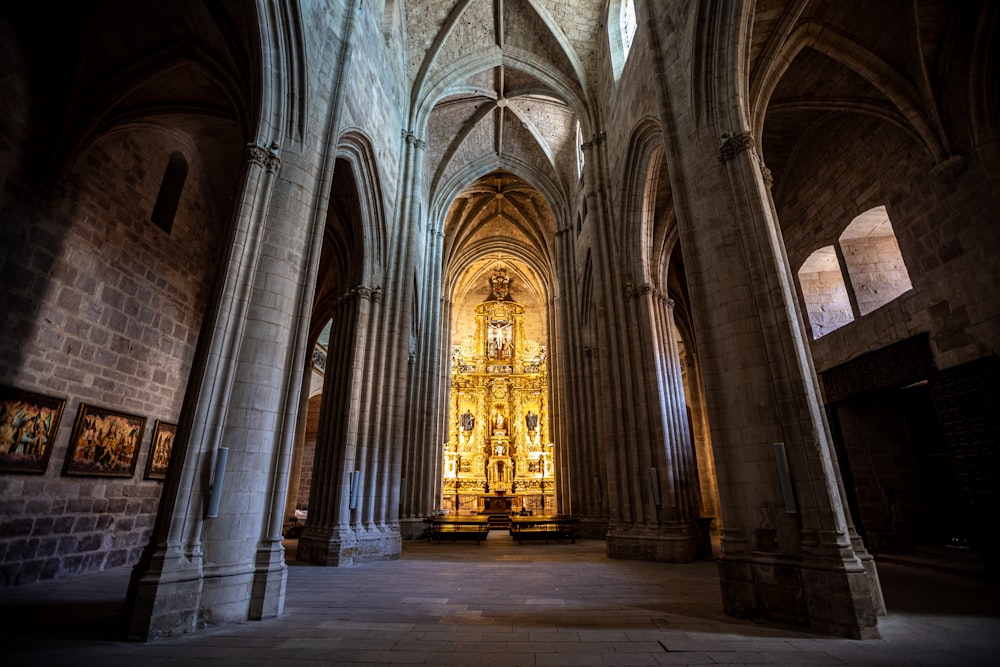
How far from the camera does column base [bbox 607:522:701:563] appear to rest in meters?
9.06

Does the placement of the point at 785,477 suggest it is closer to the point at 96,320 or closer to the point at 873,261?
the point at 873,261

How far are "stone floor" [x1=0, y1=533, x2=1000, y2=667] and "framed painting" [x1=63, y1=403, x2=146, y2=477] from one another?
199cm

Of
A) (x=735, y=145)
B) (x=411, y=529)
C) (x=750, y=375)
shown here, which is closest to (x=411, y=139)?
(x=735, y=145)

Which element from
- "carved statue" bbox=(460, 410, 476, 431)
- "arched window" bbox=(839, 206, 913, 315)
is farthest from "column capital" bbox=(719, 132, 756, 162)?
"carved statue" bbox=(460, 410, 476, 431)

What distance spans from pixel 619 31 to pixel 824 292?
31.3 feet

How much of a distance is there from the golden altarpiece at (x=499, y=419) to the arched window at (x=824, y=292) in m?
17.9

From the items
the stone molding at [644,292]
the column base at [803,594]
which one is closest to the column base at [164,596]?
the column base at [803,594]

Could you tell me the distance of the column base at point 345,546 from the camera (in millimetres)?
8680

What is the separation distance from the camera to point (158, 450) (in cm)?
976

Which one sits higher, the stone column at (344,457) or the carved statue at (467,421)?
the carved statue at (467,421)

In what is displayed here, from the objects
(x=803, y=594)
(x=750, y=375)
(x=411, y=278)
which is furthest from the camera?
(x=411, y=278)

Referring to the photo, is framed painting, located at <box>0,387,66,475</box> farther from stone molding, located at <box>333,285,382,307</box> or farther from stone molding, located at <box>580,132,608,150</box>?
stone molding, located at <box>580,132,608,150</box>

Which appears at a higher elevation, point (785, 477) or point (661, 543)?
point (785, 477)

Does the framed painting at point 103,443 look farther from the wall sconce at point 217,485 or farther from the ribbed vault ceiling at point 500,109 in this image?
the ribbed vault ceiling at point 500,109
